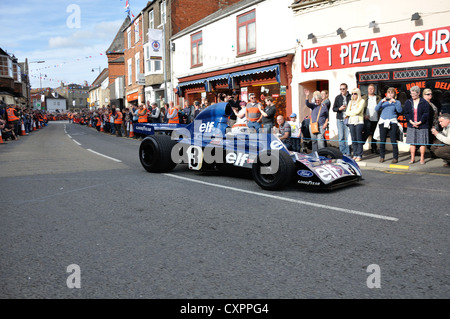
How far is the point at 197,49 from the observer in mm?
22094

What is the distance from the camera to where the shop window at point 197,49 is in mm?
21750

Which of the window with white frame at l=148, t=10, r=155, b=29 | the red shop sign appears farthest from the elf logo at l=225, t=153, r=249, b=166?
the window with white frame at l=148, t=10, r=155, b=29

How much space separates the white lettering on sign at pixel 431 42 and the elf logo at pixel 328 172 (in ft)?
21.1

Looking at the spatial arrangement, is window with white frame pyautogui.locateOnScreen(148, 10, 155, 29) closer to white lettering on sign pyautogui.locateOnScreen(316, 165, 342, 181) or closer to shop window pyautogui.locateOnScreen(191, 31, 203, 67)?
shop window pyautogui.locateOnScreen(191, 31, 203, 67)

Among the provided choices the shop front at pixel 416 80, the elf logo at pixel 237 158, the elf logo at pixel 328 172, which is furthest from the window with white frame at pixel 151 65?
the elf logo at pixel 328 172

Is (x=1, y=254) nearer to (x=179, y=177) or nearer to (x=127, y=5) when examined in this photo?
(x=179, y=177)

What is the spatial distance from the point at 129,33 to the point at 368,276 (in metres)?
35.6

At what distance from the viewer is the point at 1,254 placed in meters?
3.77

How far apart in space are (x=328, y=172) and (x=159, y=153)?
3668mm

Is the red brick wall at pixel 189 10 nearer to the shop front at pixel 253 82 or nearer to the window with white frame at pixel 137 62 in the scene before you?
the shop front at pixel 253 82

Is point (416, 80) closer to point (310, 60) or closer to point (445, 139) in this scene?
point (445, 139)

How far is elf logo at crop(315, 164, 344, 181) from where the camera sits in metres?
6.12

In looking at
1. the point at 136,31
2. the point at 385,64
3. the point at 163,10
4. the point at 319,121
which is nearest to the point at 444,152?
the point at 319,121

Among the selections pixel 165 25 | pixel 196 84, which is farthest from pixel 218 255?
pixel 165 25
